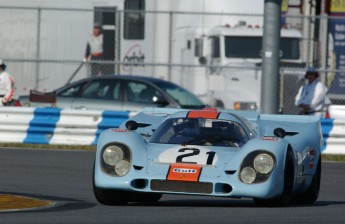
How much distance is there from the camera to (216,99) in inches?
1040

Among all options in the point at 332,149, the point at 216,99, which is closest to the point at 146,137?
the point at 332,149

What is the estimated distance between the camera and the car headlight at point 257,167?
1091 cm

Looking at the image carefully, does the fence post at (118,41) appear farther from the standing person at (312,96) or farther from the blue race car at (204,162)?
the blue race car at (204,162)

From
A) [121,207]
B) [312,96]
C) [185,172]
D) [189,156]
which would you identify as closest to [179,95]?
[312,96]

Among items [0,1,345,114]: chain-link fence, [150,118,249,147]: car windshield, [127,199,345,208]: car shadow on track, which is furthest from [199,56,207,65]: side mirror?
[150,118,249,147]: car windshield

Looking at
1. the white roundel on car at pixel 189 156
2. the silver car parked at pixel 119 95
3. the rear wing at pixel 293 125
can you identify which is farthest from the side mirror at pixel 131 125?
the silver car parked at pixel 119 95

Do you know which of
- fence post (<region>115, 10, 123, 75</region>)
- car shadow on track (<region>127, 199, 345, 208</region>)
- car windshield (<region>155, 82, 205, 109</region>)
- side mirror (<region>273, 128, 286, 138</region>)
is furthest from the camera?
fence post (<region>115, 10, 123, 75</region>)

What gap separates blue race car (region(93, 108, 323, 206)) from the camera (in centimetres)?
1081

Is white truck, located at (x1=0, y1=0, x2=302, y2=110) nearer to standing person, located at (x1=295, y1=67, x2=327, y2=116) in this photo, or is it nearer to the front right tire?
standing person, located at (x1=295, y1=67, x2=327, y2=116)

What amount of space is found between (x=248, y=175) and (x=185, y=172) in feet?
1.93

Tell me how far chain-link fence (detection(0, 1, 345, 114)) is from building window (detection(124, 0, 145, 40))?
0.09 feet

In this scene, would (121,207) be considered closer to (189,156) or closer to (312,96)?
(189,156)

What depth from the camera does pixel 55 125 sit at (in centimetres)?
2072

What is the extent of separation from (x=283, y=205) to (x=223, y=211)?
73 cm
